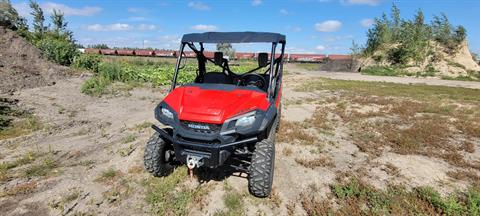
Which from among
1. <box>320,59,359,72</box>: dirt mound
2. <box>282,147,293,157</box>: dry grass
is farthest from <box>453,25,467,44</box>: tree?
<box>282,147,293,157</box>: dry grass

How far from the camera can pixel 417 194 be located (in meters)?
4.08

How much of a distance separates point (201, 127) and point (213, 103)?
0.33 metres

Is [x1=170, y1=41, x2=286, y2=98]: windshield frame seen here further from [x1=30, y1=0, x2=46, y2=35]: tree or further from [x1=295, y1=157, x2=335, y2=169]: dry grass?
[x1=30, y1=0, x2=46, y2=35]: tree

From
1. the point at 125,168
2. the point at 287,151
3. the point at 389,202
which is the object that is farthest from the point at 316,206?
the point at 125,168

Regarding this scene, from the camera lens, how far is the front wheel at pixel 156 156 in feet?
13.6

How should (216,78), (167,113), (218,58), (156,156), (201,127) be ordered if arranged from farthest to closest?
(218,58), (216,78), (156,156), (167,113), (201,127)

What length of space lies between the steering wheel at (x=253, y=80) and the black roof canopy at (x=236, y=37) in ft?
2.48

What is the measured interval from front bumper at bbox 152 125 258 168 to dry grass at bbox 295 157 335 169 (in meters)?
1.67

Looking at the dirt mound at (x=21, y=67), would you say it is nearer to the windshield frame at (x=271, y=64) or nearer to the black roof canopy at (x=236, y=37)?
the windshield frame at (x=271, y=64)

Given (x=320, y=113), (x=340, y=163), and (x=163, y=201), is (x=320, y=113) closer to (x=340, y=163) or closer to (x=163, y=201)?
(x=340, y=163)

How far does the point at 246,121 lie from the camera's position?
3.65 metres

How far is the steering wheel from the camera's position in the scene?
16.7 feet

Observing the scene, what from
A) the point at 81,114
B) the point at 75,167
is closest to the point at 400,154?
the point at 75,167

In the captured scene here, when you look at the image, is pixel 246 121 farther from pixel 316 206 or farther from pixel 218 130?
pixel 316 206
